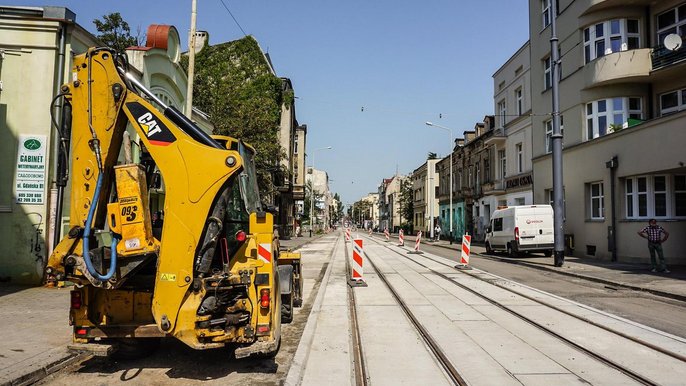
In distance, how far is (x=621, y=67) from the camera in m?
20.8

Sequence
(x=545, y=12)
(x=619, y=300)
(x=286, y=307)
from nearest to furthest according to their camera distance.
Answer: (x=286, y=307) < (x=619, y=300) < (x=545, y=12)

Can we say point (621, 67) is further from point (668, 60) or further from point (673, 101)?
point (673, 101)

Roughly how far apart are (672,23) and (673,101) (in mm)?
3136

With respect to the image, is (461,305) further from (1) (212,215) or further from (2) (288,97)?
(2) (288,97)

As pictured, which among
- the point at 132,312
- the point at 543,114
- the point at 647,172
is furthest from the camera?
the point at 543,114

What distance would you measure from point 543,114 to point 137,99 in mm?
26509

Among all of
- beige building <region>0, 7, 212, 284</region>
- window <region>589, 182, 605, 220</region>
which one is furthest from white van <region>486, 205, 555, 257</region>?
beige building <region>0, 7, 212, 284</region>

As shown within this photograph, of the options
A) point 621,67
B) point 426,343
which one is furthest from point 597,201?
point 426,343

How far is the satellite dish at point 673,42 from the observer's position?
18922 mm

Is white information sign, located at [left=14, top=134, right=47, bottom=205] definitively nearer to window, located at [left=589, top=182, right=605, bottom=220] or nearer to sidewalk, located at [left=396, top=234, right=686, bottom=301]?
sidewalk, located at [left=396, top=234, right=686, bottom=301]

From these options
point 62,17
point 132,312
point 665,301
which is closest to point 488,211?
point 665,301

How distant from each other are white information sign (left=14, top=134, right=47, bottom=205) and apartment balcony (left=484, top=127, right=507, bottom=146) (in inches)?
1214

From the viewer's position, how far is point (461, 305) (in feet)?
33.4

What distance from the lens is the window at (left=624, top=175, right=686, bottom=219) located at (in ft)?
60.7
